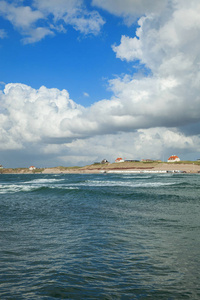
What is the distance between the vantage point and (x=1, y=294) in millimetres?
7504

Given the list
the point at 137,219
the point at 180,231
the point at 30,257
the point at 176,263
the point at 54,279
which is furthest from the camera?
the point at 137,219

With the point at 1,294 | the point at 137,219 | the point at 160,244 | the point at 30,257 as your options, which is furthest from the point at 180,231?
the point at 1,294

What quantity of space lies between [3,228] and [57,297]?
10.6 metres

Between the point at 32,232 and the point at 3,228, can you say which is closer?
the point at 32,232

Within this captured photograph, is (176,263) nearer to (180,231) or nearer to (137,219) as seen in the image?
(180,231)

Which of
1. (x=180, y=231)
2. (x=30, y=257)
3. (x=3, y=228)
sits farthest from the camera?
(x=3, y=228)

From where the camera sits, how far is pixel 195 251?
1129 cm

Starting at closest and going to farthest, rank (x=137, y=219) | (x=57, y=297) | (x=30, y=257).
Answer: (x=57, y=297)
(x=30, y=257)
(x=137, y=219)

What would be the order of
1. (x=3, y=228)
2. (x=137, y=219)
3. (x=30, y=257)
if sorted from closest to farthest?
(x=30, y=257) < (x=3, y=228) < (x=137, y=219)

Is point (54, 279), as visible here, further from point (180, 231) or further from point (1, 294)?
point (180, 231)

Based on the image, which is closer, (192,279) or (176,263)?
(192,279)

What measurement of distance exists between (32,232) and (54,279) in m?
7.26

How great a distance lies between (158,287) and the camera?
7.96 m

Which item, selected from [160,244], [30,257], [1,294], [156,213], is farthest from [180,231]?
[1,294]
